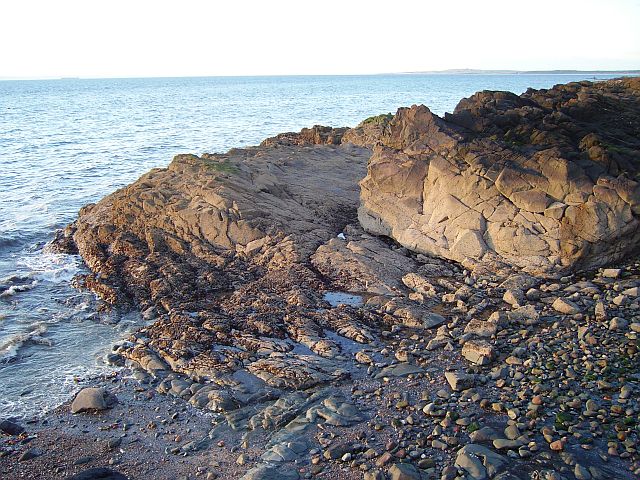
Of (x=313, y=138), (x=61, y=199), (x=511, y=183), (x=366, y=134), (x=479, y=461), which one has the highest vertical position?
(x=511, y=183)

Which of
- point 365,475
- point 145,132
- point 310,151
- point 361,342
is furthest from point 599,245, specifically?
point 145,132

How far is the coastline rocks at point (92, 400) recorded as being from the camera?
1134 cm

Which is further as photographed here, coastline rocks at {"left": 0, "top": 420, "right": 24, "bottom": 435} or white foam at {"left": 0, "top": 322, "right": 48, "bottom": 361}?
white foam at {"left": 0, "top": 322, "right": 48, "bottom": 361}

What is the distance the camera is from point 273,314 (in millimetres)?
14773

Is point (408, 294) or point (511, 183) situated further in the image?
point (511, 183)

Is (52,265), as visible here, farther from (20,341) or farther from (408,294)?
(408,294)

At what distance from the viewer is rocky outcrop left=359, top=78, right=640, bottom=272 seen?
1634 cm

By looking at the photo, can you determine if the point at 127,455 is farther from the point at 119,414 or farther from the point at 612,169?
the point at 612,169

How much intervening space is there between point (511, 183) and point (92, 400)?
12.8m

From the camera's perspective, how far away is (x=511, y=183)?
17359 mm

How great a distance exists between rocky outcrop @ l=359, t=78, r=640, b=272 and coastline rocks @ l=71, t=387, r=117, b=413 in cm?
1059

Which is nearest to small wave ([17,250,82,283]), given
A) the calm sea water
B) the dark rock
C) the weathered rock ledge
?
the calm sea water

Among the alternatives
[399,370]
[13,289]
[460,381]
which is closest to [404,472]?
[460,381]

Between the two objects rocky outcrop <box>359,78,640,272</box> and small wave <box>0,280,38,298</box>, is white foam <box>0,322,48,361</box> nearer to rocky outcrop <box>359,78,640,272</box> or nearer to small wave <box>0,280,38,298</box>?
small wave <box>0,280,38,298</box>
